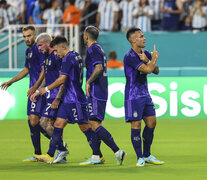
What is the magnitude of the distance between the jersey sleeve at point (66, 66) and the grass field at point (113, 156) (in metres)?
1.35

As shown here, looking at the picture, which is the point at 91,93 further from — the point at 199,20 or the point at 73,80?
the point at 199,20

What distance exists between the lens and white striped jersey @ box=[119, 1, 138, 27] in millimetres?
19031

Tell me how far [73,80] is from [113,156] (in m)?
1.63

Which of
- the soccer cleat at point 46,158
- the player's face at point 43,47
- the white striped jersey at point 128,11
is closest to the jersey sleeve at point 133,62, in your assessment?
the player's face at point 43,47

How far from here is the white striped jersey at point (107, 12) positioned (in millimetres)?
19250

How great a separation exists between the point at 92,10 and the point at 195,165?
1200 centimetres

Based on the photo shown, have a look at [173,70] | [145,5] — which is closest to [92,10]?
[145,5]

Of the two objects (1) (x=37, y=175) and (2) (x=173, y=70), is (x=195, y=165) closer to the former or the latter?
(1) (x=37, y=175)

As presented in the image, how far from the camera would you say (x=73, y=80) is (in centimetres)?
911

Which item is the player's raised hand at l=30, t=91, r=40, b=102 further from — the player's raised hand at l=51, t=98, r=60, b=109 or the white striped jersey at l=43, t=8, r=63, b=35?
the white striped jersey at l=43, t=8, r=63, b=35

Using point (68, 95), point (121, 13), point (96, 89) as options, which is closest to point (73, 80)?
point (68, 95)

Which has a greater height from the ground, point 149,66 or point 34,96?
point 149,66

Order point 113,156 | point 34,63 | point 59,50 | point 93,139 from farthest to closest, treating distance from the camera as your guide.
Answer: point 113,156 → point 34,63 → point 93,139 → point 59,50

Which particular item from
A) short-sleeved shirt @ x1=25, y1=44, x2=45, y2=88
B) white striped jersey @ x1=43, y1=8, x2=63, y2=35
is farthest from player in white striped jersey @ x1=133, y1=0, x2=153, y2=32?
short-sleeved shirt @ x1=25, y1=44, x2=45, y2=88
